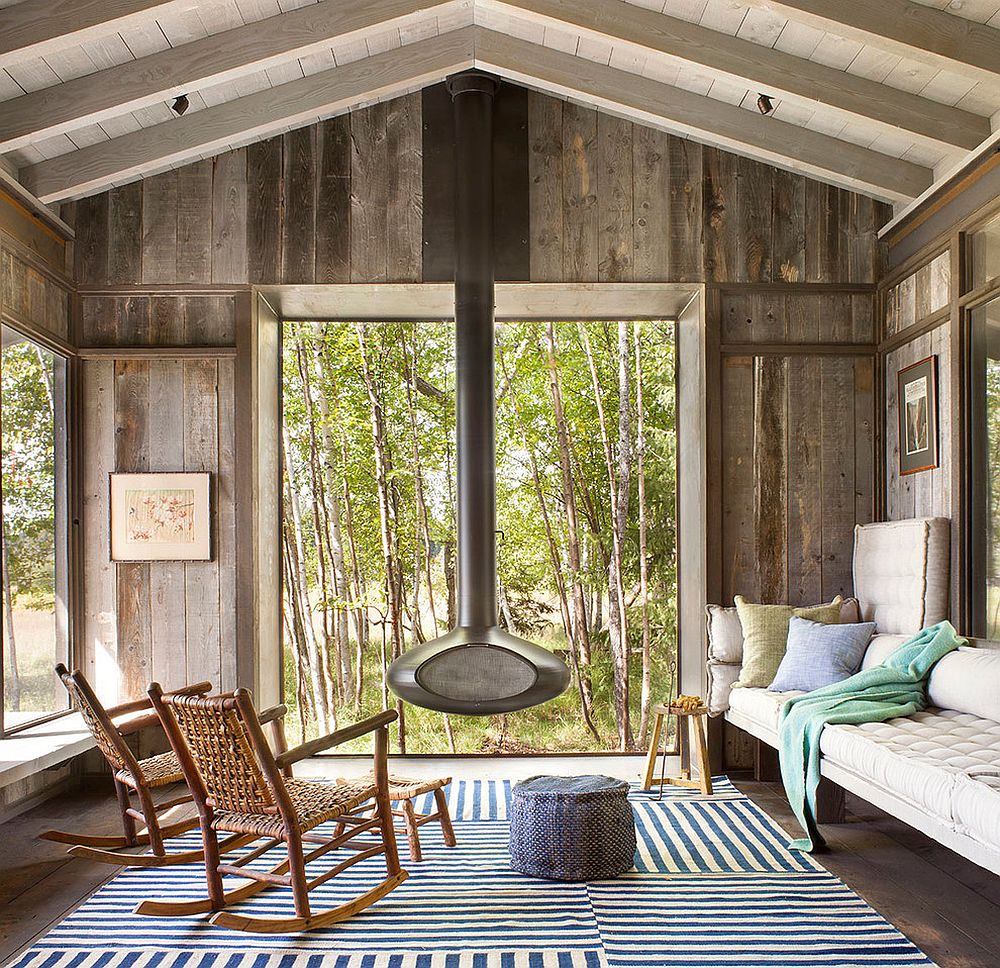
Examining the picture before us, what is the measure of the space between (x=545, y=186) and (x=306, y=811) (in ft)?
11.6

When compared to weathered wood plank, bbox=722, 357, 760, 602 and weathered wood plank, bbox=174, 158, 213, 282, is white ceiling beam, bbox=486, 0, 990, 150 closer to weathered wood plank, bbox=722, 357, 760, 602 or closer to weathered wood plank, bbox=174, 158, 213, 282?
weathered wood plank, bbox=722, 357, 760, 602

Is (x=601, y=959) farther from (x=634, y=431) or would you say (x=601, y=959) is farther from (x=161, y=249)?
(x=634, y=431)

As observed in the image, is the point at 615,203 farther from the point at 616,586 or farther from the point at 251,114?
the point at 616,586

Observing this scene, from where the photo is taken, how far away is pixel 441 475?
8320 millimetres

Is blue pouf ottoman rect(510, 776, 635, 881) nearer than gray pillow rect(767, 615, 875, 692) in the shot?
Yes

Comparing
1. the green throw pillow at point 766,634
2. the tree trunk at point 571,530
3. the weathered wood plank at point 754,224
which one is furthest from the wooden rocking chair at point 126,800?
the tree trunk at point 571,530

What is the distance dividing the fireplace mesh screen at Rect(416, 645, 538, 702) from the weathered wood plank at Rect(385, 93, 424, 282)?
79.3 inches

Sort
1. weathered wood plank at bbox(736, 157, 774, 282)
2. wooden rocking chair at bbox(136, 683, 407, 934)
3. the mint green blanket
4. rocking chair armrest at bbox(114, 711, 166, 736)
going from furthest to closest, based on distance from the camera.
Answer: weathered wood plank at bbox(736, 157, 774, 282) < rocking chair armrest at bbox(114, 711, 166, 736) < the mint green blanket < wooden rocking chair at bbox(136, 683, 407, 934)

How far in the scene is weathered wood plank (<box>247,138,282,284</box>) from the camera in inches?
220

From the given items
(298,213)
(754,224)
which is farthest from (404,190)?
(754,224)

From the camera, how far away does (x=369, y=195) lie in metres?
5.62

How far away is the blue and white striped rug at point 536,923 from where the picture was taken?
3.12 meters

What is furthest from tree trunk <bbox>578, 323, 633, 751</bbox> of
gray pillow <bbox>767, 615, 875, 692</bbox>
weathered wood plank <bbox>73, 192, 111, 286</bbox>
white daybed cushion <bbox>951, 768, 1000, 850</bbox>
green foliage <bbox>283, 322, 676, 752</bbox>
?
white daybed cushion <bbox>951, 768, 1000, 850</bbox>

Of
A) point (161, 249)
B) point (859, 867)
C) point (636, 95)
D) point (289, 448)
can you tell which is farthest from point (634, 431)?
point (859, 867)
